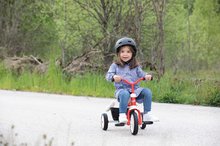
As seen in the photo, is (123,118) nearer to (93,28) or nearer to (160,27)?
(160,27)

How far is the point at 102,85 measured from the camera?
50.9 ft

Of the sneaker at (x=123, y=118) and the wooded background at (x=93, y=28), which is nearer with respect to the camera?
the sneaker at (x=123, y=118)

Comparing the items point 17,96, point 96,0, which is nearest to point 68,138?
point 17,96

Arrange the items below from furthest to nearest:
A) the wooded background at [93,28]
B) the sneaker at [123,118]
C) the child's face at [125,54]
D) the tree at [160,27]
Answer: the wooded background at [93,28] → the tree at [160,27] → the child's face at [125,54] → the sneaker at [123,118]

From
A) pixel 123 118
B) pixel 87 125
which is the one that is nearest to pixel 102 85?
pixel 87 125

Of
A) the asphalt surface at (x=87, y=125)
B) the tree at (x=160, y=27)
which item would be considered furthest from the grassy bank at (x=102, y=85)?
the tree at (x=160, y=27)

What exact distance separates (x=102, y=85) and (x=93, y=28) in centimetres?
589

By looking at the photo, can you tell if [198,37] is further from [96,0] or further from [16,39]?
[96,0]

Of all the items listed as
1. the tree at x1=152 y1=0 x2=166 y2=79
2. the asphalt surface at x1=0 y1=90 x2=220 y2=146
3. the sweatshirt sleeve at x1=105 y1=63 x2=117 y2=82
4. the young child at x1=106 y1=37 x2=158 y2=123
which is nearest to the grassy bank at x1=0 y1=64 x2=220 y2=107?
the asphalt surface at x1=0 y1=90 x2=220 y2=146

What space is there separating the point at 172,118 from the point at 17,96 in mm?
4872

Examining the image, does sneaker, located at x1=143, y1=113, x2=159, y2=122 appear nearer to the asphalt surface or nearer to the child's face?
the asphalt surface

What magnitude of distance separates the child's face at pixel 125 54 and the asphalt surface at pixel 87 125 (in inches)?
39.7

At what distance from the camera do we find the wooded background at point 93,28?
1759cm

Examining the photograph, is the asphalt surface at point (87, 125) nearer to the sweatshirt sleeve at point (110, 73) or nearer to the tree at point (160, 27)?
the sweatshirt sleeve at point (110, 73)
